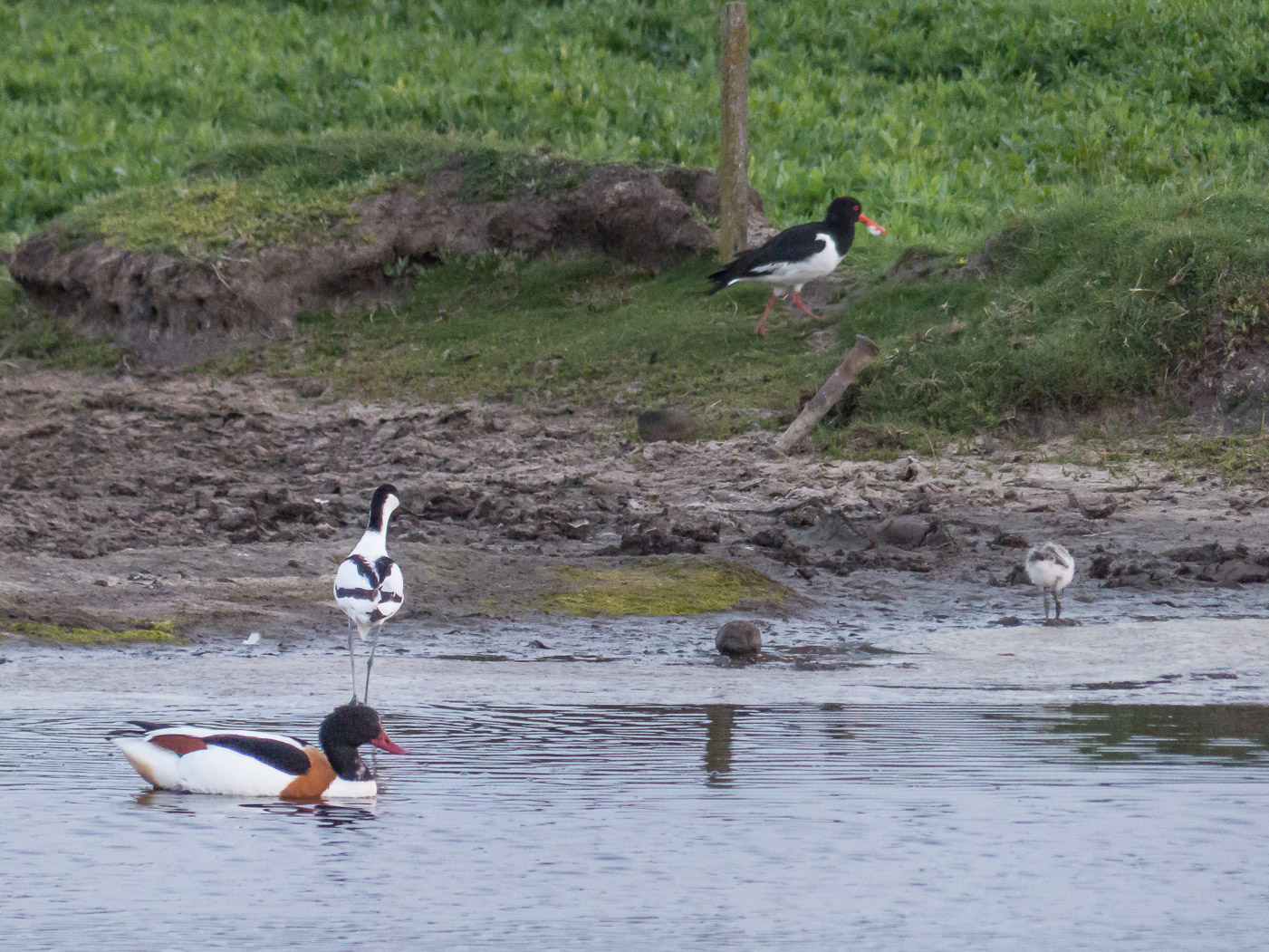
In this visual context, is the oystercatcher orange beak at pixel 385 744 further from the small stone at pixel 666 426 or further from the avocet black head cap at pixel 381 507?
the small stone at pixel 666 426

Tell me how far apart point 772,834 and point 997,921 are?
0.94 metres

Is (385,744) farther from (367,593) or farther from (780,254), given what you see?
(780,254)

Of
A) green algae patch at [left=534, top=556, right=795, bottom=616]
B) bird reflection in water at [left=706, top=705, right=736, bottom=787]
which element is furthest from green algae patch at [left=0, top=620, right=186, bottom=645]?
bird reflection in water at [left=706, top=705, right=736, bottom=787]

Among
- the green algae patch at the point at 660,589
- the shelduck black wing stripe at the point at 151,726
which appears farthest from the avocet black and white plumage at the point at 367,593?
the green algae patch at the point at 660,589

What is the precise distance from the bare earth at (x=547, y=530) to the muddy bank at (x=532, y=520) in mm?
24

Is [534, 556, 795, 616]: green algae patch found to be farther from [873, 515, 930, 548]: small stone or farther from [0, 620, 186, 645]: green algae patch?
[0, 620, 186, 645]: green algae patch

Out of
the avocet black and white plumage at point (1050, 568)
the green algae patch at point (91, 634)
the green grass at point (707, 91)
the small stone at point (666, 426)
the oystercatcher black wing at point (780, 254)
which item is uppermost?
the green grass at point (707, 91)

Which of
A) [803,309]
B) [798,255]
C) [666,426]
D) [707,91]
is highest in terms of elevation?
[707,91]

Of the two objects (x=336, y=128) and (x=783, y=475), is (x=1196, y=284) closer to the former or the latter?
(x=783, y=475)

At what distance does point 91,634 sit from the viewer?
8977 millimetres

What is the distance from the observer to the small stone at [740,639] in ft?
28.2

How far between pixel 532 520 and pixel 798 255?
478cm

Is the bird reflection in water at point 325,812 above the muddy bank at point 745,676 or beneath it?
beneath

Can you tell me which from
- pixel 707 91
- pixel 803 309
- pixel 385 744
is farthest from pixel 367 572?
pixel 707 91
